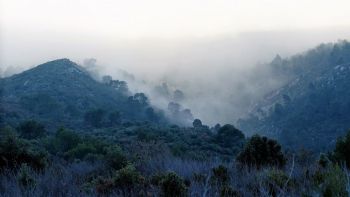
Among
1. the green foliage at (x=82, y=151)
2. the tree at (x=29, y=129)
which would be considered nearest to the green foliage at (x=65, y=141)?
the green foliage at (x=82, y=151)

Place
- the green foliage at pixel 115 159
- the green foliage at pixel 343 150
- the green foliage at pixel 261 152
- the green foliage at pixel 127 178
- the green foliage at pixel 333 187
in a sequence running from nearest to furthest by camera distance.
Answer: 1. the green foliage at pixel 333 187
2. the green foliage at pixel 127 178
3. the green foliage at pixel 115 159
4. the green foliage at pixel 343 150
5. the green foliage at pixel 261 152

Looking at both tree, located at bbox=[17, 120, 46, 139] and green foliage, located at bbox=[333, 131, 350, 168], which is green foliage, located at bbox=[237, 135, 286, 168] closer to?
green foliage, located at bbox=[333, 131, 350, 168]

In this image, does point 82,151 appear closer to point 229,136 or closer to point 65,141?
point 65,141

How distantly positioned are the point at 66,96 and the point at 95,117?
23.1 meters

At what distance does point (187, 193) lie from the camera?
20.2ft

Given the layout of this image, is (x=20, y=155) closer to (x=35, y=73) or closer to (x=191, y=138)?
(x=191, y=138)

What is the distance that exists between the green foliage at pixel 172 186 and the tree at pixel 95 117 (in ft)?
209

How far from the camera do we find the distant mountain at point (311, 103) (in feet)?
317

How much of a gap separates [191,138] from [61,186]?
146 feet

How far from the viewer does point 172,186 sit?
21.0ft

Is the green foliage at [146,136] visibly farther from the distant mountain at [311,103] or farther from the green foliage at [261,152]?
the distant mountain at [311,103]

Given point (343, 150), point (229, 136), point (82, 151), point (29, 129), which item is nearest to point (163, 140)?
point (82, 151)

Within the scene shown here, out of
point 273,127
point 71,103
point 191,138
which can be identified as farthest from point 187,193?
point 273,127

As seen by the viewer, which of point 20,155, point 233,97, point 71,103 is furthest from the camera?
point 233,97
